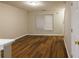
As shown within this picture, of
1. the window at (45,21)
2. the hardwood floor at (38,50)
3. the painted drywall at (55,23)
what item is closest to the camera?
the hardwood floor at (38,50)

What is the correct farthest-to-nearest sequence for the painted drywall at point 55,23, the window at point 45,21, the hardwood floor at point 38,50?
the window at point 45,21, the painted drywall at point 55,23, the hardwood floor at point 38,50

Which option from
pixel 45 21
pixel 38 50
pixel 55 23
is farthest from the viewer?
pixel 45 21

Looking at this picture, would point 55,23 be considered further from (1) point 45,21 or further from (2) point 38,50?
(2) point 38,50

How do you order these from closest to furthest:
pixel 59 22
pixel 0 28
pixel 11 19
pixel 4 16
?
pixel 0 28 < pixel 4 16 < pixel 11 19 < pixel 59 22

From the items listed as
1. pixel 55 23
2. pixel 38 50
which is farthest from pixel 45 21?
pixel 38 50

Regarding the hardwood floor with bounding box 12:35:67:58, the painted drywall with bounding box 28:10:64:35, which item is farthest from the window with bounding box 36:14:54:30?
the hardwood floor with bounding box 12:35:67:58

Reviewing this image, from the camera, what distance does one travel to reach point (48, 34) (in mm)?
11852

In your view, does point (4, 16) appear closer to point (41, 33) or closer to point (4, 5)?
point (4, 5)

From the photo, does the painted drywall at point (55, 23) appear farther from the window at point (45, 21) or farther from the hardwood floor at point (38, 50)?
the hardwood floor at point (38, 50)

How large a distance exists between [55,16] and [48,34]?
1.62 m

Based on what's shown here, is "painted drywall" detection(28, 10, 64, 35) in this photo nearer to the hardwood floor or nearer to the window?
the window

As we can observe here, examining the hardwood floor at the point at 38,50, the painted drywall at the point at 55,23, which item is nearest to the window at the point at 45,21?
the painted drywall at the point at 55,23

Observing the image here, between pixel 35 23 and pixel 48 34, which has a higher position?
pixel 35 23

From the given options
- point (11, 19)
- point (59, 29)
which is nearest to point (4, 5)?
point (11, 19)
